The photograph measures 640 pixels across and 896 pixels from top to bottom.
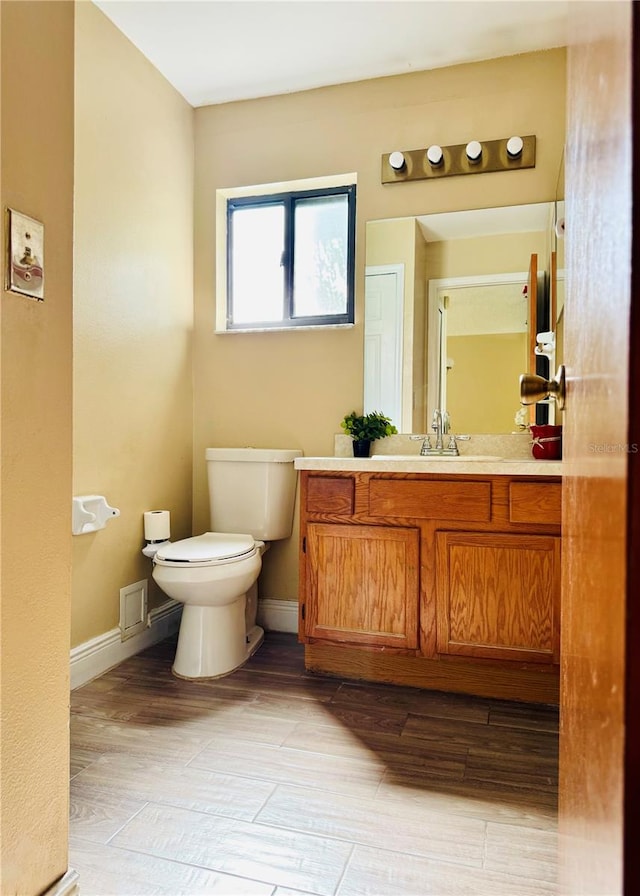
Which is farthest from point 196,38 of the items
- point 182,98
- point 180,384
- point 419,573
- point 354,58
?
point 419,573

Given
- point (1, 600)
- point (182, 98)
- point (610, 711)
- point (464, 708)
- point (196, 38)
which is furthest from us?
point (182, 98)

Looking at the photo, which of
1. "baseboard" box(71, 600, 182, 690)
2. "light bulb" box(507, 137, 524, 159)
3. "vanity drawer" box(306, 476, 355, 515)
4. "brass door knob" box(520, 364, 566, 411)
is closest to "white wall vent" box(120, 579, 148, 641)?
"baseboard" box(71, 600, 182, 690)

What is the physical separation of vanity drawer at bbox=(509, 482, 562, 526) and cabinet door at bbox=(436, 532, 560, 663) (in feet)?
0.21

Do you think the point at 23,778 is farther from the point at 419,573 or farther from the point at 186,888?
the point at 419,573

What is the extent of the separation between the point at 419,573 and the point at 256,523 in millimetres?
857

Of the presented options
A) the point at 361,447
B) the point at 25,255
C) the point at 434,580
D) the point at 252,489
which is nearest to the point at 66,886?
the point at 25,255

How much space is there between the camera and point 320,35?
239cm

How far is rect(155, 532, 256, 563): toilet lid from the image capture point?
2160 millimetres

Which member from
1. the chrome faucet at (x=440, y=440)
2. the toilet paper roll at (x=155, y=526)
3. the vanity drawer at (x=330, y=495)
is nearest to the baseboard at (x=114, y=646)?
the toilet paper roll at (x=155, y=526)

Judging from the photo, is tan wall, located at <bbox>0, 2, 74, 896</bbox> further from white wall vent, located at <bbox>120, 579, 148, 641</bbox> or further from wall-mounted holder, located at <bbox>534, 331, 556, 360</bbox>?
wall-mounted holder, located at <bbox>534, 331, 556, 360</bbox>

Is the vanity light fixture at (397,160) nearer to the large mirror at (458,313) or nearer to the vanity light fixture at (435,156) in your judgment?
the vanity light fixture at (435,156)

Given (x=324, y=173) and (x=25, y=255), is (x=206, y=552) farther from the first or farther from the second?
(x=324, y=173)

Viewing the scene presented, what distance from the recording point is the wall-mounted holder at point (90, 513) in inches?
83.4

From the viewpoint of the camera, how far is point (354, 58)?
254 centimetres
